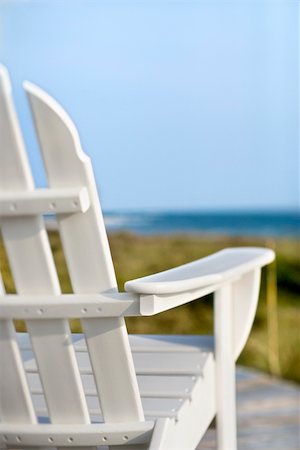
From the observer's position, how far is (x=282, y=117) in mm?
10281

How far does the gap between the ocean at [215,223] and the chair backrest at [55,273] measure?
16.7ft

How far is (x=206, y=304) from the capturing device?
6484mm

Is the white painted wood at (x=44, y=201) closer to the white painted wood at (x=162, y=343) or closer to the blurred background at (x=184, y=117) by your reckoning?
the white painted wood at (x=162, y=343)

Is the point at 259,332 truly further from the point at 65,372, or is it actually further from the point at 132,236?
the point at 65,372

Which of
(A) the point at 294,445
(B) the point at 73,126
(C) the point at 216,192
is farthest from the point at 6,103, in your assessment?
(C) the point at 216,192

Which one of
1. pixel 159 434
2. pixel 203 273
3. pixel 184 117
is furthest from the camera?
pixel 184 117

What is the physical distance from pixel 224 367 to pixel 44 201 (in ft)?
2.30

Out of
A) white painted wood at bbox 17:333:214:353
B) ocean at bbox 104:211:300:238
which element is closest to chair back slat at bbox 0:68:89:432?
white painted wood at bbox 17:333:214:353

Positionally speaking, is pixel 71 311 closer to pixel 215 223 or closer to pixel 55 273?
pixel 55 273

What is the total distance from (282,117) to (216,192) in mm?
1239

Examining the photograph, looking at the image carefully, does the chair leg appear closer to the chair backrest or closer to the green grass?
the chair backrest

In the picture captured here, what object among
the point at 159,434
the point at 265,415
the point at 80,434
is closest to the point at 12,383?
the point at 80,434

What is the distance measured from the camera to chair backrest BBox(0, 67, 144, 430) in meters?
1.17

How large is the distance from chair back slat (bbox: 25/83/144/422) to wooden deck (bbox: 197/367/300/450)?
1.37m
